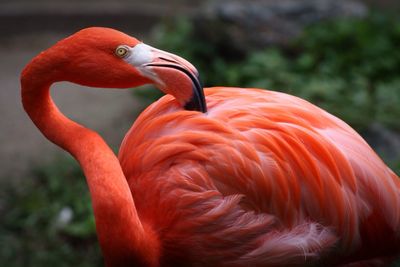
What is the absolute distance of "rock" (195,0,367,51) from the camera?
576cm

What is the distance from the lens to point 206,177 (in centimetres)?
249

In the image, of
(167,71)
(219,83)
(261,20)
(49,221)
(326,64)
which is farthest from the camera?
(261,20)

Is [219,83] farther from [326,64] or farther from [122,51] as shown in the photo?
[122,51]

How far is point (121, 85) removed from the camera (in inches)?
97.9

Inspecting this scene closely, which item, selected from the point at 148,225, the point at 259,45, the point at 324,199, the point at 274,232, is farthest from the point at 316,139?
the point at 259,45

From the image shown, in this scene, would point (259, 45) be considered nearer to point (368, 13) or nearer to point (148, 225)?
point (368, 13)

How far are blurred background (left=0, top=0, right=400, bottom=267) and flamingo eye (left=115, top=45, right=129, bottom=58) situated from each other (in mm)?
1762

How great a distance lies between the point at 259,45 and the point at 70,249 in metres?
2.72

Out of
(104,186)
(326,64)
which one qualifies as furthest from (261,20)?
(104,186)

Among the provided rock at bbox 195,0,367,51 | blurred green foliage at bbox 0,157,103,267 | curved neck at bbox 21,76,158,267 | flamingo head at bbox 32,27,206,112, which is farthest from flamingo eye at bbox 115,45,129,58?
rock at bbox 195,0,367,51

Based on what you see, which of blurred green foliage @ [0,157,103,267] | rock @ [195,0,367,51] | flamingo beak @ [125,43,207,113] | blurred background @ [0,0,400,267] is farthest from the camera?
rock @ [195,0,367,51]

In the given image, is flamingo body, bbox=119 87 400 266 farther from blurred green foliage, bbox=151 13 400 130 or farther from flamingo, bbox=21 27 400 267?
blurred green foliage, bbox=151 13 400 130

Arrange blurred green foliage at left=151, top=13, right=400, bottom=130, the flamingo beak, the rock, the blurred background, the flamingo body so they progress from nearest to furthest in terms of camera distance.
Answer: the flamingo beak
the flamingo body
the blurred background
blurred green foliage at left=151, top=13, right=400, bottom=130
the rock

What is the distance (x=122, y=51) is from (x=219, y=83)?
312cm
